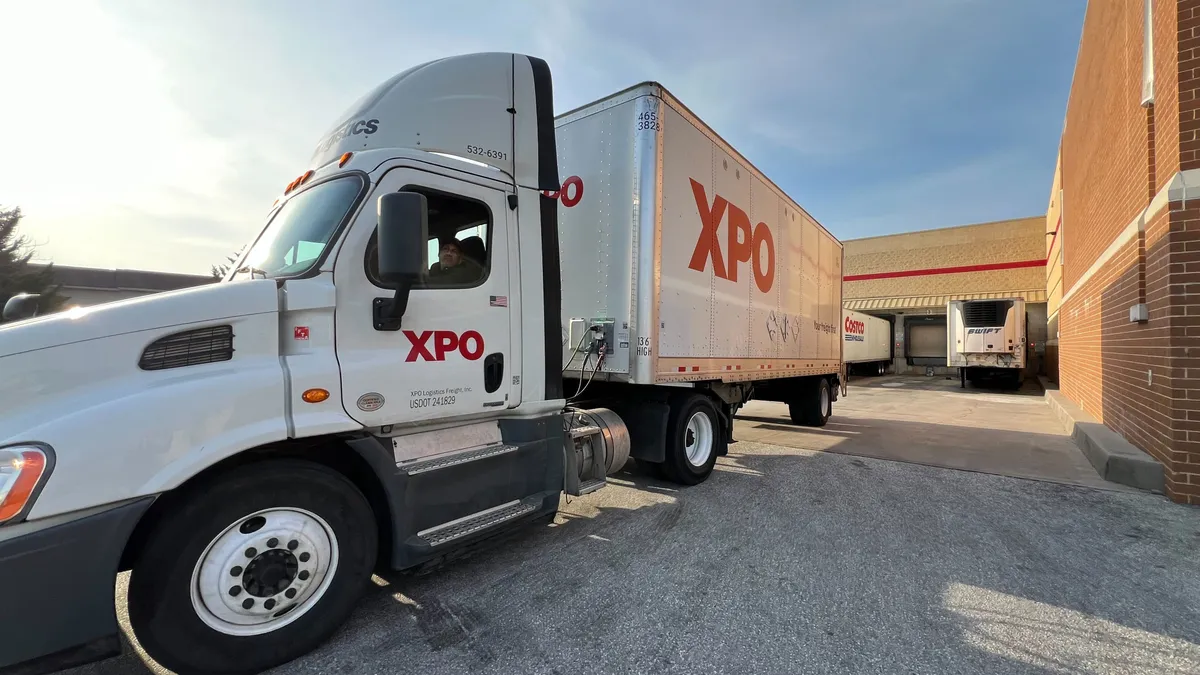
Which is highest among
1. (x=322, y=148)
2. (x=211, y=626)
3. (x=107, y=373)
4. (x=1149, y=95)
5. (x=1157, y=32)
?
(x=1157, y=32)

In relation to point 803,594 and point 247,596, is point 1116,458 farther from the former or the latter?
point 247,596

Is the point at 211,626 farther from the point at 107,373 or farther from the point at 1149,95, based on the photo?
the point at 1149,95

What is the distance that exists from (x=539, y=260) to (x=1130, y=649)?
4200 millimetres

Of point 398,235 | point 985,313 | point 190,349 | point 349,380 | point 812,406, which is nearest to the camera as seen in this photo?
point 190,349

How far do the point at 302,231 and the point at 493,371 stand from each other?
4.74ft

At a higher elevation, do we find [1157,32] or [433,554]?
[1157,32]

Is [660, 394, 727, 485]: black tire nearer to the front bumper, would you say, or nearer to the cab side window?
the cab side window

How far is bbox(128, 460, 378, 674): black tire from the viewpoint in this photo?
2266mm

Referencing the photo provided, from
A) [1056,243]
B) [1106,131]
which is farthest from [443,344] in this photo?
[1056,243]

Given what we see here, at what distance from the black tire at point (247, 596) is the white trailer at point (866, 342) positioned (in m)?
17.5

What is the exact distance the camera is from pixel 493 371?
142 inches

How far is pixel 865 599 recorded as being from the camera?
3.33 metres

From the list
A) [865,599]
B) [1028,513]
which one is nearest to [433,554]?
[865,599]

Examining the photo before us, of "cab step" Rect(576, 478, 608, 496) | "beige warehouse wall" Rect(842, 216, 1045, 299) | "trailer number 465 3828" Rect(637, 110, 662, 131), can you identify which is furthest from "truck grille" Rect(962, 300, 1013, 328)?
"cab step" Rect(576, 478, 608, 496)
